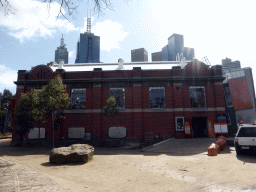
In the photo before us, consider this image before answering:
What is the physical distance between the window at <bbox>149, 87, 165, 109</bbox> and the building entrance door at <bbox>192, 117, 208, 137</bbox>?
469 cm

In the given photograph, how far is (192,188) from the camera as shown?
19.5 ft

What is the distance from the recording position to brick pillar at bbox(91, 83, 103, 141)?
20.7 metres

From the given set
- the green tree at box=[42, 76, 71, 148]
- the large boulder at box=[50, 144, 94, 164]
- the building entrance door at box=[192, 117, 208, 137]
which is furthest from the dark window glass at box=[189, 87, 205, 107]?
the large boulder at box=[50, 144, 94, 164]

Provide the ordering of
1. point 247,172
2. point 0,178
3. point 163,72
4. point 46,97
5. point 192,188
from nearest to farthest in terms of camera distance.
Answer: point 192,188 < point 0,178 < point 247,172 < point 46,97 < point 163,72

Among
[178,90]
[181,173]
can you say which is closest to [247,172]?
[181,173]

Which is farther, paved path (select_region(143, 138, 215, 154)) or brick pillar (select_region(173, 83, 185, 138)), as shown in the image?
brick pillar (select_region(173, 83, 185, 138))

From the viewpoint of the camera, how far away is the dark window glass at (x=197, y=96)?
2141 cm

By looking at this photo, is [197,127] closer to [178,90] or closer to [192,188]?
[178,90]

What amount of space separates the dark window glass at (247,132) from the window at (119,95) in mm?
12888

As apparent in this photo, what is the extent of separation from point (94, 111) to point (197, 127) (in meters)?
12.9

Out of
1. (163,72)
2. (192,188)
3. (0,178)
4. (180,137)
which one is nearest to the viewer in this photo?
(192,188)

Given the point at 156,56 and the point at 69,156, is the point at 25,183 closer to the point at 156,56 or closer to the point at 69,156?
the point at 69,156

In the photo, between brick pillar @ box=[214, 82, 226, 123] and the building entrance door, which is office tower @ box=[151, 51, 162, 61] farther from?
the building entrance door

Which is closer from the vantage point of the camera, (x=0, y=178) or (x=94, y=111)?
(x=0, y=178)
